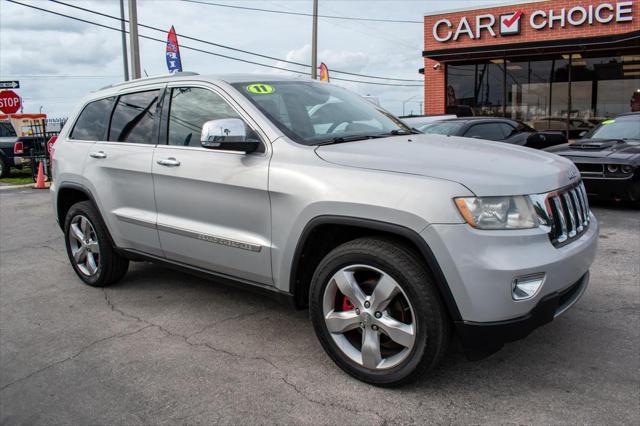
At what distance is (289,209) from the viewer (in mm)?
3307

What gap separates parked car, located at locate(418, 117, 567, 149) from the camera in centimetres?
922

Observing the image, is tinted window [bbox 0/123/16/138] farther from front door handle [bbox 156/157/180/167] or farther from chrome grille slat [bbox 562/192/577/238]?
chrome grille slat [bbox 562/192/577/238]

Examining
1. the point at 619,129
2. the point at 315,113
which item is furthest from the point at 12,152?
the point at 619,129

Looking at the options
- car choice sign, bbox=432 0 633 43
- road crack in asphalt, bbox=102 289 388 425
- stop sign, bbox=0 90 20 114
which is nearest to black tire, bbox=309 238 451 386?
road crack in asphalt, bbox=102 289 388 425

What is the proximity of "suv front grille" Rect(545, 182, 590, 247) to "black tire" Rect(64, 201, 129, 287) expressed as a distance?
3.53 m

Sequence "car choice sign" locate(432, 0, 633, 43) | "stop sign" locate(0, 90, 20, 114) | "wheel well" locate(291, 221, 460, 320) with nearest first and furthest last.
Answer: "wheel well" locate(291, 221, 460, 320) < "car choice sign" locate(432, 0, 633, 43) < "stop sign" locate(0, 90, 20, 114)

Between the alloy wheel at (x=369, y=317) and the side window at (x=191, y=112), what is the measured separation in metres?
1.47

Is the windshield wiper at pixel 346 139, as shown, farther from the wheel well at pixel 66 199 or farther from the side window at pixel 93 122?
the wheel well at pixel 66 199

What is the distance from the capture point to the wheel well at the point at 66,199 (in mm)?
5214

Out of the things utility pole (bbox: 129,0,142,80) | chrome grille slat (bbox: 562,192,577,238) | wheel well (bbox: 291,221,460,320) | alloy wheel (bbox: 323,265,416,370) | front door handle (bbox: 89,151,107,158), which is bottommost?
alloy wheel (bbox: 323,265,416,370)

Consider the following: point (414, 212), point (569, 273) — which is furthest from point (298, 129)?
point (569, 273)

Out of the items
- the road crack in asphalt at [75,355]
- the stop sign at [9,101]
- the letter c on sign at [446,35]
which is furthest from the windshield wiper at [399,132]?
the stop sign at [9,101]

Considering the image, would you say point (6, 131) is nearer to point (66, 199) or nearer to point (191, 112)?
point (66, 199)

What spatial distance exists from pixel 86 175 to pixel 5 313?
1.31 metres
